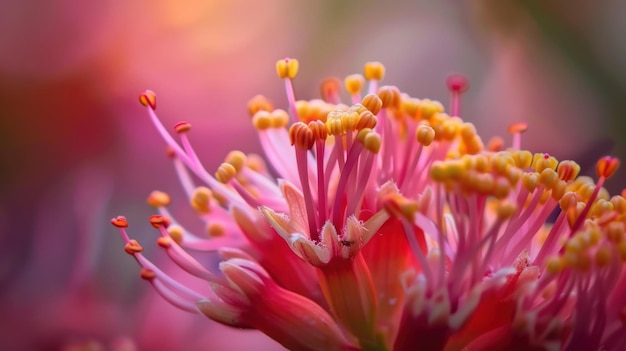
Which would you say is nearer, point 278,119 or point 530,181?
point 530,181

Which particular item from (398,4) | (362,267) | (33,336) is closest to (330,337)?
(362,267)

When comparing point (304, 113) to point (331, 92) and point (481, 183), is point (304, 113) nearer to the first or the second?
point (331, 92)

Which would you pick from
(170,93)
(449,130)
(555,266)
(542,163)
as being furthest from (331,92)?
(170,93)

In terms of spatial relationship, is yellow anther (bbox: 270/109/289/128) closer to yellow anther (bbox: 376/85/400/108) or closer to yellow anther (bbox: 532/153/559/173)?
yellow anther (bbox: 376/85/400/108)

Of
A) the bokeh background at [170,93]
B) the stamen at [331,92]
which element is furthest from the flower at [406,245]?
the bokeh background at [170,93]

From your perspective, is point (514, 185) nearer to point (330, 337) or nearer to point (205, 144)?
point (330, 337)

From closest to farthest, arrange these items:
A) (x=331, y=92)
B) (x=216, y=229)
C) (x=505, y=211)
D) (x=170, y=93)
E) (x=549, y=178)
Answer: (x=505, y=211) → (x=549, y=178) → (x=216, y=229) → (x=331, y=92) → (x=170, y=93)
